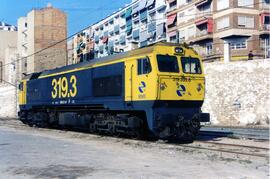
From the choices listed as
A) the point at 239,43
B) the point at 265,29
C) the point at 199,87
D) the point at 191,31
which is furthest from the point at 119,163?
the point at 191,31

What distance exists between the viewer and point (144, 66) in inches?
617

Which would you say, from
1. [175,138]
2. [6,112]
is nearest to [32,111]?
[175,138]

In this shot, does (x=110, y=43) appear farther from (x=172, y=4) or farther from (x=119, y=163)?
(x=119, y=163)

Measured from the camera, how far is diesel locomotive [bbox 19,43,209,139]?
50.3 ft

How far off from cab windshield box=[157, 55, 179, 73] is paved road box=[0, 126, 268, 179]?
9.30 ft

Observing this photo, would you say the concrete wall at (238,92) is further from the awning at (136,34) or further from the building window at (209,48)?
the awning at (136,34)

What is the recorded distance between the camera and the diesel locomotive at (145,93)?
50.3 feet

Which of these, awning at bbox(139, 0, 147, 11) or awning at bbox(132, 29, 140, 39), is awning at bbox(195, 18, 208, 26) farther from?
awning at bbox(132, 29, 140, 39)

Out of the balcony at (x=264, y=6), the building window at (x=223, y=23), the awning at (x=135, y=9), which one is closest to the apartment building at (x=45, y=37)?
the awning at (x=135, y=9)

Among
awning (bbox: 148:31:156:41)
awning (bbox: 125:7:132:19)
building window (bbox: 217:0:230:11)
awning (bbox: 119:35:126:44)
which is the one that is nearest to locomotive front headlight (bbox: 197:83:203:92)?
building window (bbox: 217:0:230:11)

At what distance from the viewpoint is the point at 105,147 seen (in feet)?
47.4

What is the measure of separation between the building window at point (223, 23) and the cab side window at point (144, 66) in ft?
129

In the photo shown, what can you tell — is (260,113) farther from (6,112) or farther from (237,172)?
(6,112)

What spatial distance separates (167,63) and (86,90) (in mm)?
5708
